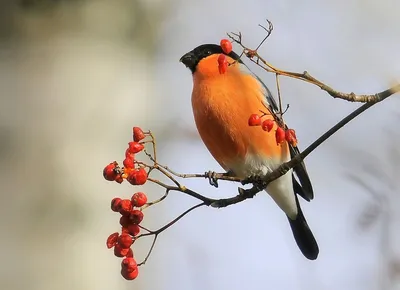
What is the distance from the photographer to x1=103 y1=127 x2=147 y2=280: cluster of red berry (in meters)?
1.31

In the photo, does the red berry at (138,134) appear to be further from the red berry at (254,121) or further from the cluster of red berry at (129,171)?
the red berry at (254,121)

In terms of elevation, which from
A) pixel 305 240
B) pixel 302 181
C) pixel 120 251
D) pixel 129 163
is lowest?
pixel 120 251

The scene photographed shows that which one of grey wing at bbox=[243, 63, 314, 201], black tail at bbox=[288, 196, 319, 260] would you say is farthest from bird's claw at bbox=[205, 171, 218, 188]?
black tail at bbox=[288, 196, 319, 260]

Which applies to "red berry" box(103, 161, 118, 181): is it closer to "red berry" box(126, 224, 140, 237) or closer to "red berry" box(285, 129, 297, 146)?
"red berry" box(126, 224, 140, 237)

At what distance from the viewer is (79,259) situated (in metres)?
1.99

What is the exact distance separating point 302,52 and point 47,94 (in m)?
1.71

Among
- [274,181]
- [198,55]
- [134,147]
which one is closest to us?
[134,147]

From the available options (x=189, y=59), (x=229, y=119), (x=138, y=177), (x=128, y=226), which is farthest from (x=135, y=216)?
(x=189, y=59)

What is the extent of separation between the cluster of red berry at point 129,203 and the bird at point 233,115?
450 mm

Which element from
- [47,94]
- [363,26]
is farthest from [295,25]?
[47,94]

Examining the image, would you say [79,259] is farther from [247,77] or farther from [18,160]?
[247,77]

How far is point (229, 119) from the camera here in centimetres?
181

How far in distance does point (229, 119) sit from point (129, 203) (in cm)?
51

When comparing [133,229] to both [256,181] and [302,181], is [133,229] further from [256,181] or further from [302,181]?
[302,181]
